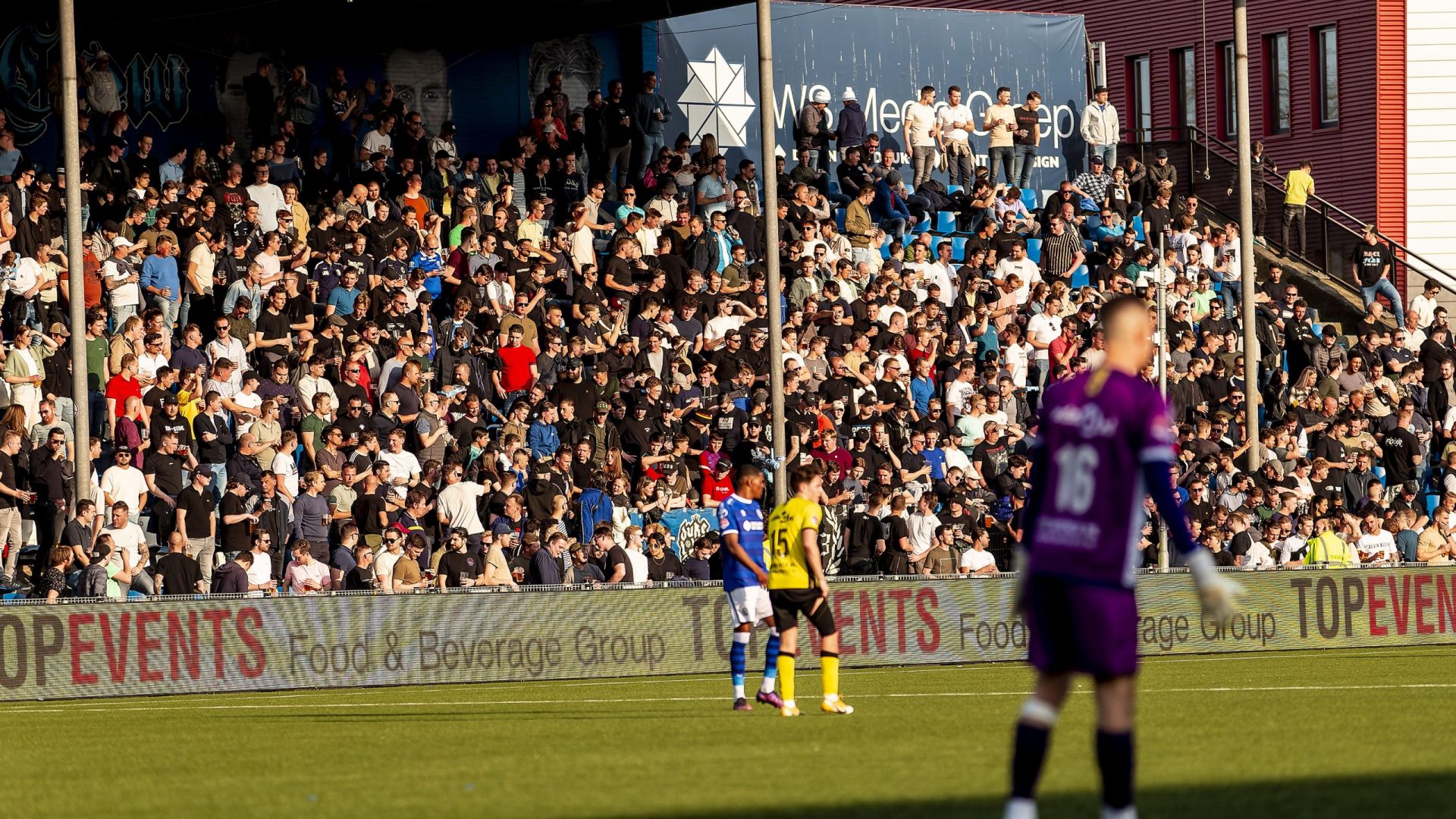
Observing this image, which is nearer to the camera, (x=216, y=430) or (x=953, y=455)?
(x=216, y=430)

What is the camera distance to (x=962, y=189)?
34594 mm

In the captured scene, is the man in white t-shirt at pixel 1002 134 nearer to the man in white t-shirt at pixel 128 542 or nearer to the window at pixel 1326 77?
the window at pixel 1326 77

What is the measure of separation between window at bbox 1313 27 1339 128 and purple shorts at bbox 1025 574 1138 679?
38.7 m

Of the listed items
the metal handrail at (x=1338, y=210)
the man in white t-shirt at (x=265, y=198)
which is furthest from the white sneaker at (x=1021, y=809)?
the metal handrail at (x=1338, y=210)

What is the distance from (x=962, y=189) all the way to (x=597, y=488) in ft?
39.0

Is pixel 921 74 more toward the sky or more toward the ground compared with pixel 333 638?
more toward the sky

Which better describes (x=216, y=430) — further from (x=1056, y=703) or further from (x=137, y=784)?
(x=1056, y=703)

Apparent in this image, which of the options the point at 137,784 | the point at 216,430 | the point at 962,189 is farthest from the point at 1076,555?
the point at 962,189

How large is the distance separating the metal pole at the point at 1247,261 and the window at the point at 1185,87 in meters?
17.3

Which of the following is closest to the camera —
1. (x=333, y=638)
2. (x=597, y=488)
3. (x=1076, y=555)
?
(x=1076, y=555)

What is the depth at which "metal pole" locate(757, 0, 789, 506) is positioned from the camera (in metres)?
24.4

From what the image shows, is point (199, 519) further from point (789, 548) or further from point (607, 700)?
point (789, 548)

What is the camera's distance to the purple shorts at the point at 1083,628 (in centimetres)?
815

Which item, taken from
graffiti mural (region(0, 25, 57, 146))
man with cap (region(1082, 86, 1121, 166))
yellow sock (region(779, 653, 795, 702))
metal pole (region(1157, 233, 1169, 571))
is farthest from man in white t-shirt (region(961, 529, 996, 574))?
graffiti mural (region(0, 25, 57, 146))
